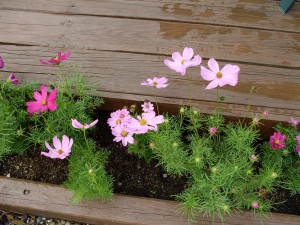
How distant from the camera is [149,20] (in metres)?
2.38

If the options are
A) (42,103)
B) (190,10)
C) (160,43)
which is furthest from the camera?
(190,10)

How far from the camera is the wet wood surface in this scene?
2.11m

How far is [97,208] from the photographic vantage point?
1.90 metres

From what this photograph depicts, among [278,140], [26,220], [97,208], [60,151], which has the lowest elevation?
[26,220]

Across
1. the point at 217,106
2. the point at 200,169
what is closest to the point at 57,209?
the point at 200,169

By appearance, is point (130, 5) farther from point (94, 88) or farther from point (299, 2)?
point (299, 2)

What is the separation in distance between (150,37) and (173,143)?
79cm

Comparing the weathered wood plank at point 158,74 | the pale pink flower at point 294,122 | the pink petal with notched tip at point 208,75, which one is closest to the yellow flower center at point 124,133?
the weathered wood plank at point 158,74

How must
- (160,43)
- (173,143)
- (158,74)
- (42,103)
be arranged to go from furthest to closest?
(160,43)
(158,74)
(173,143)
(42,103)

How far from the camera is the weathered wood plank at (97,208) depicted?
1.86 m

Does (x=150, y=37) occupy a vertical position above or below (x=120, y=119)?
above

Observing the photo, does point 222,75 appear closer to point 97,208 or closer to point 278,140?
point 278,140

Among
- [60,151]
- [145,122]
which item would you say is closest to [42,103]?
[60,151]

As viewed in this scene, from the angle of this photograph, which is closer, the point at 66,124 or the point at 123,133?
the point at 123,133
